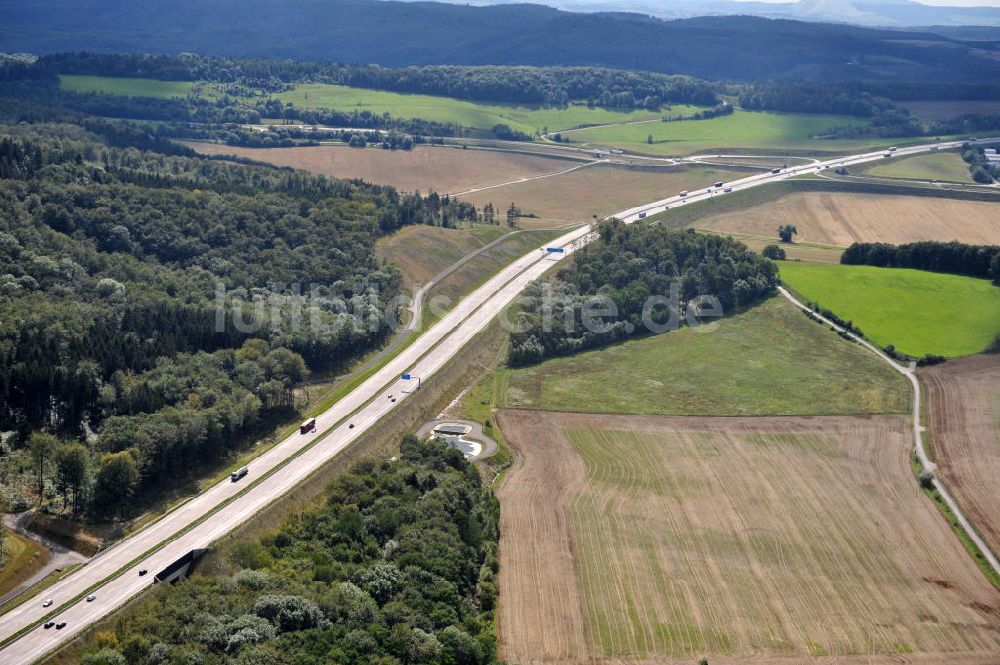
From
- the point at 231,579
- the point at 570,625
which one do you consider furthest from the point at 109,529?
the point at 570,625

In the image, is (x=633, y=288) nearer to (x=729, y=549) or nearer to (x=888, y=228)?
(x=729, y=549)

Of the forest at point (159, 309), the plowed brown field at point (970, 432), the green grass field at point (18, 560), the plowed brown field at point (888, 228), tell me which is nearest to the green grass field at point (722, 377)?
the plowed brown field at point (970, 432)

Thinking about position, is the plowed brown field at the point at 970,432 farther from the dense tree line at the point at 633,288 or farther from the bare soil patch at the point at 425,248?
the bare soil patch at the point at 425,248

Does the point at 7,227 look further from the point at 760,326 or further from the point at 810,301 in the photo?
the point at 810,301

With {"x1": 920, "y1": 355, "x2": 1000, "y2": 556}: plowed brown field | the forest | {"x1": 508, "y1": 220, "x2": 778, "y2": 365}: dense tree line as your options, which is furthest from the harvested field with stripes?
the forest

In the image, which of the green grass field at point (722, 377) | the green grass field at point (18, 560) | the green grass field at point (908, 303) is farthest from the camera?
the green grass field at point (908, 303)

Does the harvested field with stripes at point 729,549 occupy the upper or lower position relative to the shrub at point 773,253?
lower
